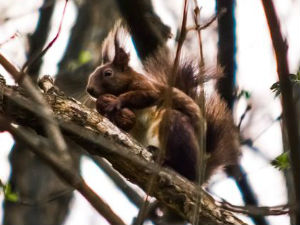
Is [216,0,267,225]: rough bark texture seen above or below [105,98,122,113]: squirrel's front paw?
above

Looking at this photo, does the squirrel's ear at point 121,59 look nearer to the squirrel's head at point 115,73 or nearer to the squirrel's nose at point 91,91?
the squirrel's head at point 115,73

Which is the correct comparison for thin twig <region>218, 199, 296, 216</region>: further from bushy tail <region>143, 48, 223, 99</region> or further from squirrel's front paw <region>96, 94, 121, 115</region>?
bushy tail <region>143, 48, 223, 99</region>

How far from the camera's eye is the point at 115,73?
Answer: 5.32 metres

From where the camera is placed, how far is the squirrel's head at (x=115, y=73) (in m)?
5.23

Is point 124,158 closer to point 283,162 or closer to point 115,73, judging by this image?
point 283,162

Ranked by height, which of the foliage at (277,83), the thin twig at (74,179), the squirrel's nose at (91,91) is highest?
the squirrel's nose at (91,91)

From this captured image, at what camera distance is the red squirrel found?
475 cm

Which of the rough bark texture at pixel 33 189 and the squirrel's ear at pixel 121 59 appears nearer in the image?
the squirrel's ear at pixel 121 59

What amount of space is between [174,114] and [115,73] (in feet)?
2.60

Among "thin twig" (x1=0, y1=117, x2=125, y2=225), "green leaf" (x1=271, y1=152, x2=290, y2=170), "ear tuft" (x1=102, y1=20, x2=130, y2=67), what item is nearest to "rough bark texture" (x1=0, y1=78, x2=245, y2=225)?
"green leaf" (x1=271, y1=152, x2=290, y2=170)

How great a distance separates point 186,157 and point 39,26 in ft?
8.51

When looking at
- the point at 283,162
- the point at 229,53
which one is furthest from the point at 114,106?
the point at 283,162

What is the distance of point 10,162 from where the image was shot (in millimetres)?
6008

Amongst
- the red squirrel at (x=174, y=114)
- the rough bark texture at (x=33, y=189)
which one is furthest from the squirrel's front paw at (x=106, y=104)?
the rough bark texture at (x=33, y=189)
